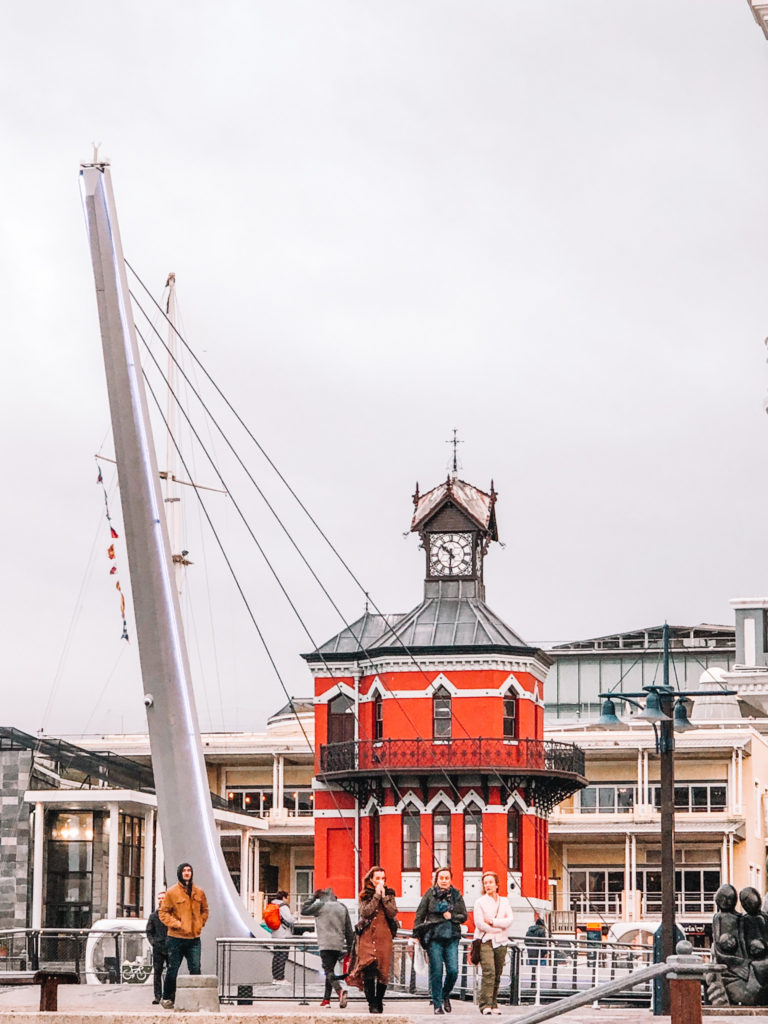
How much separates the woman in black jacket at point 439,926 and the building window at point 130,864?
3017cm

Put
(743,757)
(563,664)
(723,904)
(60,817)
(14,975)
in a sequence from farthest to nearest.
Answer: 1. (563,664)
2. (743,757)
3. (60,817)
4. (723,904)
5. (14,975)

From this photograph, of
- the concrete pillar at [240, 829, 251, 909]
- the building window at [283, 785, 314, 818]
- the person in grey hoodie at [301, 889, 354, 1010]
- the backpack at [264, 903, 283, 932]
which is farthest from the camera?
the building window at [283, 785, 314, 818]

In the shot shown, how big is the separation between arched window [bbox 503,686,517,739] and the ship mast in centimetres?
2636

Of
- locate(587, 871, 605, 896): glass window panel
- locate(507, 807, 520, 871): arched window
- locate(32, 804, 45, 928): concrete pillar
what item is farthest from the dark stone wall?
locate(587, 871, 605, 896): glass window panel

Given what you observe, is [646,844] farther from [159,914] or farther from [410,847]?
[159,914]

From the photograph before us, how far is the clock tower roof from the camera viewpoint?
54969mm

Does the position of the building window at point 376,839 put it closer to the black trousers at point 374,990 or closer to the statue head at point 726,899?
the black trousers at point 374,990

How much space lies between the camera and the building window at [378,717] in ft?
174

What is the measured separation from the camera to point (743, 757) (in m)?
64.9

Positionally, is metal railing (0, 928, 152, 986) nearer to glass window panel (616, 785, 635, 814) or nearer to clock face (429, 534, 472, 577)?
clock face (429, 534, 472, 577)

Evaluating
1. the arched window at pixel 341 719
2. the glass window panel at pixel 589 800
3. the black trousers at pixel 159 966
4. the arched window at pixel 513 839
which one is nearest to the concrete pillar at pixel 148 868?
the arched window at pixel 341 719

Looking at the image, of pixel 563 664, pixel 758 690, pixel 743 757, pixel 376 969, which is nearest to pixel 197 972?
pixel 376 969

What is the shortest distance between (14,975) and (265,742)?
164ft

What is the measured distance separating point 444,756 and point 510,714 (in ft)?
8.11
